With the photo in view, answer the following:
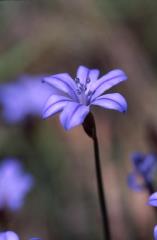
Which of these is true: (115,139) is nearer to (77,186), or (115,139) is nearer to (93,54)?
(77,186)

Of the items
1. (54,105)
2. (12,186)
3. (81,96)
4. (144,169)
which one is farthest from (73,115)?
(12,186)

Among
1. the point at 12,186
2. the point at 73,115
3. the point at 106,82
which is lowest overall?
the point at 12,186

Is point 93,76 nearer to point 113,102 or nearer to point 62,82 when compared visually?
point 62,82

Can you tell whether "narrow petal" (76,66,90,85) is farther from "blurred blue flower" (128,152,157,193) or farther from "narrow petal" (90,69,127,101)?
"blurred blue flower" (128,152,157,193)

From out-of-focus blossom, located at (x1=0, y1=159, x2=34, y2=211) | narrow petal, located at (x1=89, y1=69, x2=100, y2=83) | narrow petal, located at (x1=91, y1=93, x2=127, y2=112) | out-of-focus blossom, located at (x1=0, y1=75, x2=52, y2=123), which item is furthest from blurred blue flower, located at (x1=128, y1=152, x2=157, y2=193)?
out-of-focus blossom, located at (x1=0, y1=75, x2=52, y2=123)

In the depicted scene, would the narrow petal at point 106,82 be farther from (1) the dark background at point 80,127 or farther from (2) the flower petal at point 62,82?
(1) the dark background at point 80,127

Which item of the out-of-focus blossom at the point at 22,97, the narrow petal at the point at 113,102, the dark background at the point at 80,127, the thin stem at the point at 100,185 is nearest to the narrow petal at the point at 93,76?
the narrow petal at the point at 113,102
